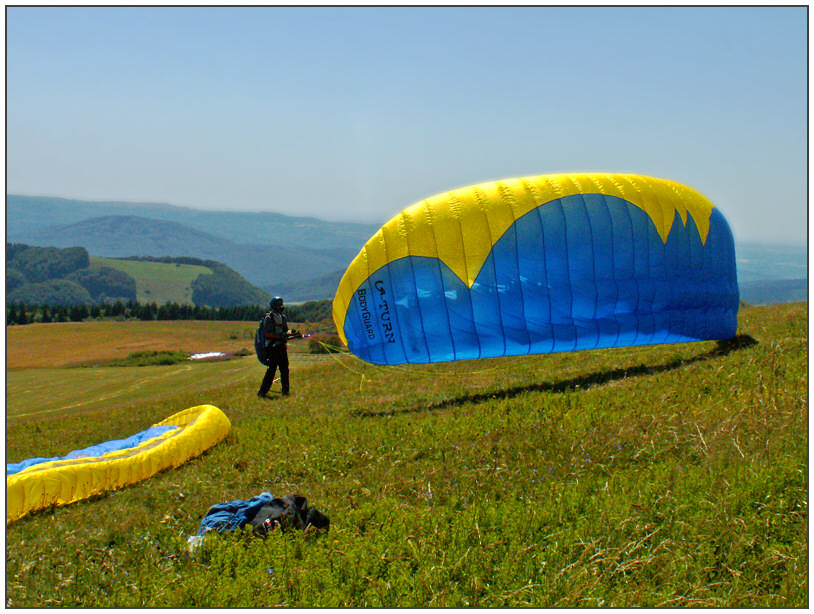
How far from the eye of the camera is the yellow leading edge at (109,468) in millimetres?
8625

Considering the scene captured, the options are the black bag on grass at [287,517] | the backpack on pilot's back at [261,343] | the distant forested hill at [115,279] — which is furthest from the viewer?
the distant forested hill at [115,279]

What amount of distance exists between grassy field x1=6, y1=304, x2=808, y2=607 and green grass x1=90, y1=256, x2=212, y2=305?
322 ft

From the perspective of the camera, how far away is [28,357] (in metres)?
18.5

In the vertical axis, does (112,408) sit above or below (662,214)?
below

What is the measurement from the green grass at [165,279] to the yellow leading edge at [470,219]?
313ft

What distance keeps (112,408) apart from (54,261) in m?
164

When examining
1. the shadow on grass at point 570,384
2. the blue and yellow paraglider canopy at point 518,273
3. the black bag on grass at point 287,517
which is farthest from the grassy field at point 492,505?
the blue and yellow paraglider canopy at point 518,273

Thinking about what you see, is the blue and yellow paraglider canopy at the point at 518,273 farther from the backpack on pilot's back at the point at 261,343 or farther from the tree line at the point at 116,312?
the tree line at the point at 116,312

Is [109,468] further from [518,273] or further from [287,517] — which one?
[518,273]

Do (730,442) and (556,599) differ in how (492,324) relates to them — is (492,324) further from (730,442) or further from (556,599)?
(556,599)

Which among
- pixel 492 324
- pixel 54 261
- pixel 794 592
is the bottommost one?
pixel 794 592

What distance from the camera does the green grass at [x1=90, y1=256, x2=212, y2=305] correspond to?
351ft

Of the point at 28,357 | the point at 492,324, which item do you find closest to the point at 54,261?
the point at 28,357

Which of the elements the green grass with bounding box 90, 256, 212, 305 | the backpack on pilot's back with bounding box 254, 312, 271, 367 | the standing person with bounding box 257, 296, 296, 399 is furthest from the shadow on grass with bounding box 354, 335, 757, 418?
the green grass with bounding box 90, 256, 212, 305
